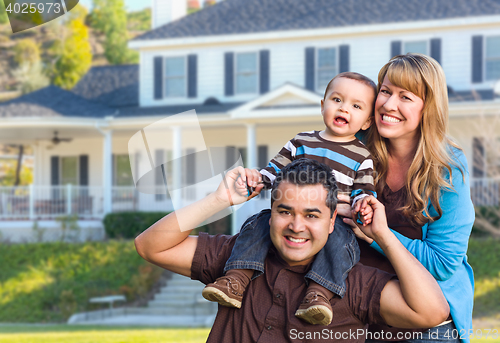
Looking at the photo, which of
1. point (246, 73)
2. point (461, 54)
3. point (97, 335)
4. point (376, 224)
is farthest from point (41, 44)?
point (376, 224)

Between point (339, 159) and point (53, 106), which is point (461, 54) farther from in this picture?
point (339, 159)

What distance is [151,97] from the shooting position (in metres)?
18.4

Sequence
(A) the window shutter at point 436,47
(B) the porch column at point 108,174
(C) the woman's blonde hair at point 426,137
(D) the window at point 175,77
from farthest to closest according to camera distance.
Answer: (D) the window at point 175,77, (B) the porch column at point 108,174, (A) the window shutter at point 436,47, (C) the woman's blonde hair at point 426,137

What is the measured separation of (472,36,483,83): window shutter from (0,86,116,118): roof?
1152 centimetres

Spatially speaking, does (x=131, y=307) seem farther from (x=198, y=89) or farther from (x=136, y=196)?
(x=198, y=89)

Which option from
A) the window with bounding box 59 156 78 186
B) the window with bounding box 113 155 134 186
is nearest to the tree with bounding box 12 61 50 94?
the window with bounding box 59 156 78 186

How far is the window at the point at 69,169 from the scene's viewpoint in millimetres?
20094

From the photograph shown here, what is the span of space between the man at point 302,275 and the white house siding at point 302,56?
1432 cm

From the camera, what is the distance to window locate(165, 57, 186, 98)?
1805 centimetres

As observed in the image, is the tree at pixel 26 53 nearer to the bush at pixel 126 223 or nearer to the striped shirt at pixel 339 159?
the bush at pixel 126 223

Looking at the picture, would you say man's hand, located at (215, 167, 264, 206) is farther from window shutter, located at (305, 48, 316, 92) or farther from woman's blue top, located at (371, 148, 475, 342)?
window shutter, located at (305, 48, 316, 92)

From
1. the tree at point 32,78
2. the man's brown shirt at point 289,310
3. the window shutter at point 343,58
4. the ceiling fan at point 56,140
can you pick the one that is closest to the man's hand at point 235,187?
the man's brown shirt at point 289,310

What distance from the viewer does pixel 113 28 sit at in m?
54.0

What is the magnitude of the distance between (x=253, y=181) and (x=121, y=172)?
57.1 ft
